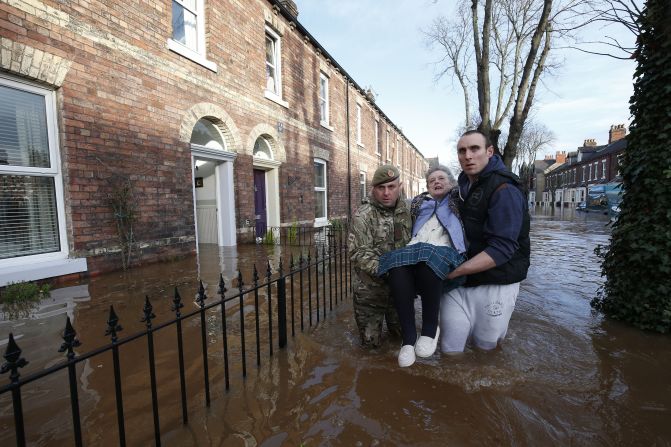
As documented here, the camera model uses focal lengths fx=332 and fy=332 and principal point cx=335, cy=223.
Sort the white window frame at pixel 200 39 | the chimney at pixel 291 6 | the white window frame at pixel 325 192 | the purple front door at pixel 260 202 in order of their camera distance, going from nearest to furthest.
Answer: the white window frame at pixel 200 39, the purple front door at pixel 260 202, the chimney at pixel 291 6, the white window frame at pixel 325 192

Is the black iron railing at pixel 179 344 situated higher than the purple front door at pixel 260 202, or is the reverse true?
the purple front door at pixel 260 202

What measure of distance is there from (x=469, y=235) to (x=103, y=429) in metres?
2.76

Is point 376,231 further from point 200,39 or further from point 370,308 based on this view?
point 200,39

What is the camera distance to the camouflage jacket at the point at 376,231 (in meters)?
2.73

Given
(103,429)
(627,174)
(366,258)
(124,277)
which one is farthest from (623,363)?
(124,277)

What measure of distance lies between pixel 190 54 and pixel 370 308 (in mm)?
6547

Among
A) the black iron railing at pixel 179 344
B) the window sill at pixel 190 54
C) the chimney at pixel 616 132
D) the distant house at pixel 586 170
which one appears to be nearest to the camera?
the black iron railing at pixel 179 344

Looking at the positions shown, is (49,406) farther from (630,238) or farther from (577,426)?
(630,238)

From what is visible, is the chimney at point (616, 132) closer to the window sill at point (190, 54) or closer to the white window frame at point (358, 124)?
the white window frame at point (358, 124)

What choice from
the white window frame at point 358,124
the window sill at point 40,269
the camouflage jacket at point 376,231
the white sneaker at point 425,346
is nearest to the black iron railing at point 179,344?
the camouflage jacket at point 376,231

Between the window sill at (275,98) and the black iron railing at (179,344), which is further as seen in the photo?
the window sill at (275,98)

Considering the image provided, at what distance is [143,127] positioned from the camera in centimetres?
592

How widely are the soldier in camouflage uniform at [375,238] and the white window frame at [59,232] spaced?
175 inches

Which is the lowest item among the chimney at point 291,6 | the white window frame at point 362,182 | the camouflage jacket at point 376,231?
the camouflage jacket at point 376,231
